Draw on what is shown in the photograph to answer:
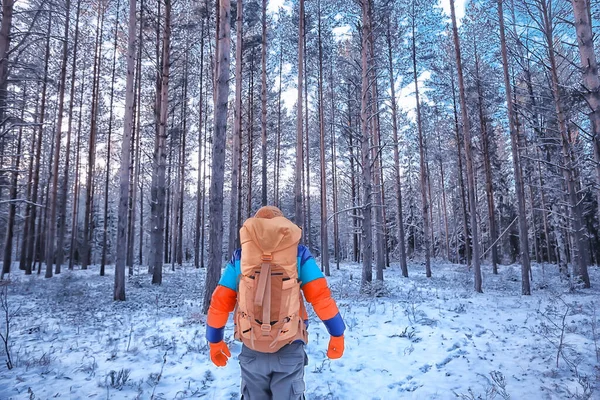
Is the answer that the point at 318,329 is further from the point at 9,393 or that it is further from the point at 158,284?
the point at 158,284

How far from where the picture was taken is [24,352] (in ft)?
15.2

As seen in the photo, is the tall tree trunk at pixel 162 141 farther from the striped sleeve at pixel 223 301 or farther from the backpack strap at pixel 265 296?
the backpack strap at pixel 265 296

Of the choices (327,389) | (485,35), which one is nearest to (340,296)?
(327,389)

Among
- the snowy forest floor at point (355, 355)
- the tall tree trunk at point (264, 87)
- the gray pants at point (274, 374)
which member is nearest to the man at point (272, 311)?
the gray pants at point (274, 374)

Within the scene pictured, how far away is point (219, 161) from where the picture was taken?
24.0 ft

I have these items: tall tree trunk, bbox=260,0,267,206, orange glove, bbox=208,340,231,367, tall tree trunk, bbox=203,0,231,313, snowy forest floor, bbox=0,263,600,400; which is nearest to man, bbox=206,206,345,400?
orange glove, bbox=208,340,231,367

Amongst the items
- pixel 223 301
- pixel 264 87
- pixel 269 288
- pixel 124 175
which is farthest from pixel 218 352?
pixel 264 87

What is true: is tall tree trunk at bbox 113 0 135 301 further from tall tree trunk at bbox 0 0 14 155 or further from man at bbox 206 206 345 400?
man at bbox 206 206 345 400

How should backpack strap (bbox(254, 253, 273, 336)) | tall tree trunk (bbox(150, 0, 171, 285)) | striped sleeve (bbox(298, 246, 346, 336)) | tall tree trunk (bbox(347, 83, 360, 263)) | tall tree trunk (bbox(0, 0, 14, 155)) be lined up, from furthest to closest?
tall tree trunk (bbox(347, 83, 360, 263))
tall tree trunk (bbox(150, 0, 171, 285))
tall tree trunk (bbox(0, 0, 14, 155))
striped sleeve (bbox(298, 246, 346, 336))
backpack strap (bbox(254, 253, 273, 336))

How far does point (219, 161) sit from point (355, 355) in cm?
520

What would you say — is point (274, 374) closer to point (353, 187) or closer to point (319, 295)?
point (319, 295)

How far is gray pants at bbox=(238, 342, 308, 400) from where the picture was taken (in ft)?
6.73

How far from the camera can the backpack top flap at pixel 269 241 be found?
2.04 m

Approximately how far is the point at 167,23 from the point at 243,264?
13.0 meters
